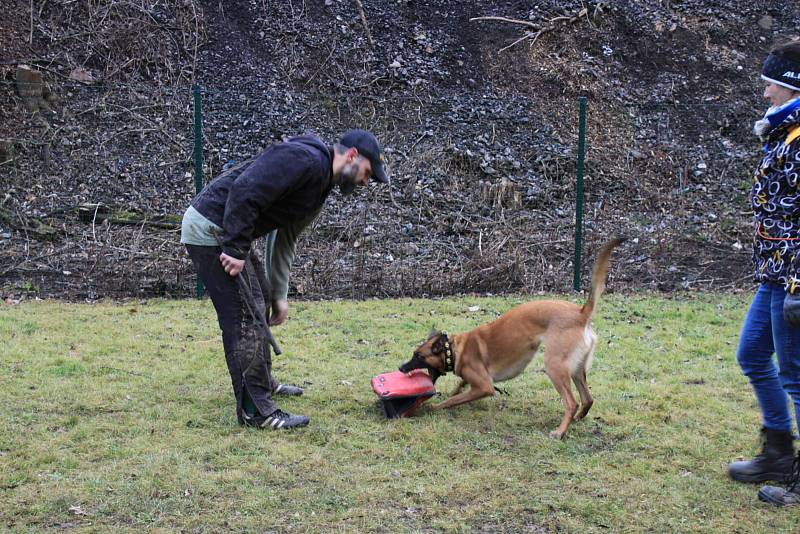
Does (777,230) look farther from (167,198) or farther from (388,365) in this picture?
(167,198)

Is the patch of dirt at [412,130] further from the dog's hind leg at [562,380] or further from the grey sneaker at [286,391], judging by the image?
the dog's hind leg at [562,380]

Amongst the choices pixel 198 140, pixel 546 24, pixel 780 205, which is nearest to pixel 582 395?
pixel 780 205

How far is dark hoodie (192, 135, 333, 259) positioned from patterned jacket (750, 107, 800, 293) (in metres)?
2.24

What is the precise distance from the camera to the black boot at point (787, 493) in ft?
11.9

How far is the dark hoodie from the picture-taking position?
4.09 meters

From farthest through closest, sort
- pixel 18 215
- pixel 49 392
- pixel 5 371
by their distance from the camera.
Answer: pixel 18 215 < pixel 5 371 < pixel 49 392

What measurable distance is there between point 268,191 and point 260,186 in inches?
2.0

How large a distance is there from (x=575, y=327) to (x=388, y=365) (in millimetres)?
1870

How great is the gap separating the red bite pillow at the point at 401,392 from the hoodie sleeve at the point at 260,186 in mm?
1350

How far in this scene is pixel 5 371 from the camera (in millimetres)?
5574

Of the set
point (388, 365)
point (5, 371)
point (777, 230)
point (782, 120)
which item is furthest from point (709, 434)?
point (5, 371)

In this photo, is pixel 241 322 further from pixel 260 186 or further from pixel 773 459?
pixel 773 459

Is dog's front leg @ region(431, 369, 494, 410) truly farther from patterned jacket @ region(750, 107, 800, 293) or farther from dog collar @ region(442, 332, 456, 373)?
patterned jacket @ region(750, 107, 800, 293)

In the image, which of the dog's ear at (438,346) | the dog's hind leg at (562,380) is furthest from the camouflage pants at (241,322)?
the dog's hind leg at (562,380)
